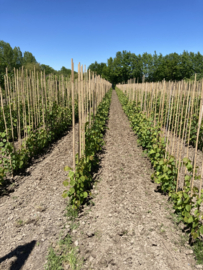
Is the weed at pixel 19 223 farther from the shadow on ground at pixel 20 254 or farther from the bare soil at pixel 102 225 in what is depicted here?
the shadow on ground at pixel 20 254

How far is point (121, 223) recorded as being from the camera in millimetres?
2934

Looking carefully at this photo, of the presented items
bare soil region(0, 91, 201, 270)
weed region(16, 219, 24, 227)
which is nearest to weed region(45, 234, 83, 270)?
bare soil region(0, 91, 201, 270)

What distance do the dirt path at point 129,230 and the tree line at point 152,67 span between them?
61.6 metres

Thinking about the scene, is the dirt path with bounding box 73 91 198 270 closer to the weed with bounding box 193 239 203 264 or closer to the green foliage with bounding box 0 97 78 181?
the weed with bounding box 193 239 203 264

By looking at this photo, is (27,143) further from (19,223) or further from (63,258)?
(63,258)

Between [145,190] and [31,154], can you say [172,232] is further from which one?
[31,154]

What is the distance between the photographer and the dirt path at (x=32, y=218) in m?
2.39

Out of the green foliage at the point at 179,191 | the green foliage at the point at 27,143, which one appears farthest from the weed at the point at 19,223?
the green foliage at the point at 179,191

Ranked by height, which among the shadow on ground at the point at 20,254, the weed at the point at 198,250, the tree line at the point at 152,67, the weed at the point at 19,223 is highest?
the tree line at the point at 152,67

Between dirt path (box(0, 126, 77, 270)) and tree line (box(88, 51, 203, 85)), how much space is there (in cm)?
6165

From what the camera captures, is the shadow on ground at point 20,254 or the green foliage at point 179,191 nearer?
the shadow on ground at point 20,254

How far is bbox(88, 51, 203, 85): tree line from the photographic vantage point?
2453 inches

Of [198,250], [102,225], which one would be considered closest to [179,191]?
[198,250]

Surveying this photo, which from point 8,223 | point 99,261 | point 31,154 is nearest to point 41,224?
point 8,223
